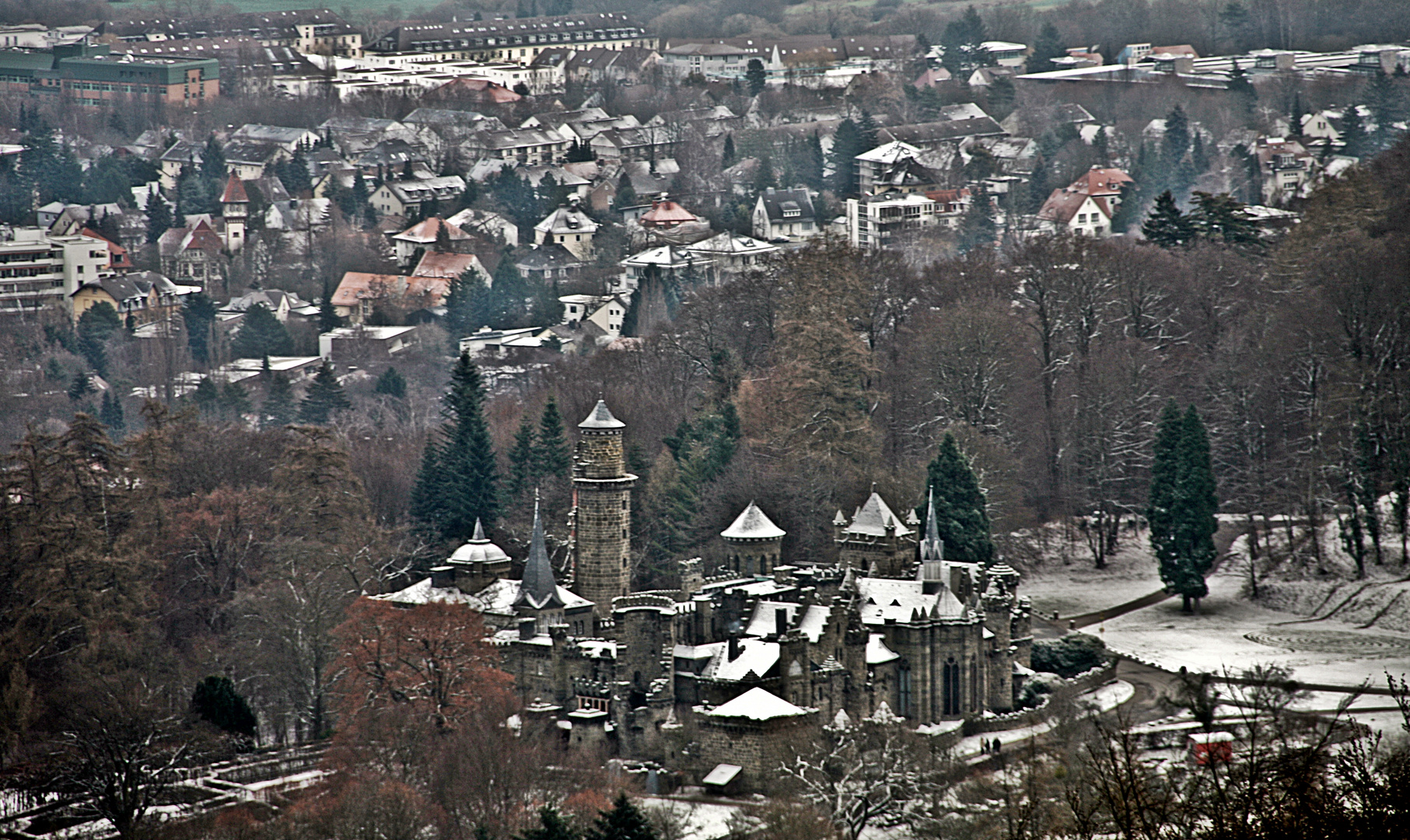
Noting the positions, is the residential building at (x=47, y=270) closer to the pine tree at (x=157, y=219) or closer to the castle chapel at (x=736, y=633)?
the pine tree at (x=157, y=219)

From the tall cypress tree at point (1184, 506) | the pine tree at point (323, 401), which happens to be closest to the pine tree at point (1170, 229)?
the tall cypress tree at point (1184, 506)

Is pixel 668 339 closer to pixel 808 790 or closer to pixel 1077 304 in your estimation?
pixel 1077 304

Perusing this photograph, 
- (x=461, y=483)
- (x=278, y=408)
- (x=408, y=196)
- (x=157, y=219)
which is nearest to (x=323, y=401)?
(x=278, y=408)

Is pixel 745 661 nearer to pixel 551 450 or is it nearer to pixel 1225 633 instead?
pixel 1225 633

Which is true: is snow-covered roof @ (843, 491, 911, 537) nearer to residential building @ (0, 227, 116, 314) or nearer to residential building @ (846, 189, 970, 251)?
residential building @ (846, 189, 970, 251)

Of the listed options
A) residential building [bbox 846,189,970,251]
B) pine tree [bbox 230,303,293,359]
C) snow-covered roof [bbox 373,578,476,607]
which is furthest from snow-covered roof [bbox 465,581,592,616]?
residential building [bbox 846,189,970,251]

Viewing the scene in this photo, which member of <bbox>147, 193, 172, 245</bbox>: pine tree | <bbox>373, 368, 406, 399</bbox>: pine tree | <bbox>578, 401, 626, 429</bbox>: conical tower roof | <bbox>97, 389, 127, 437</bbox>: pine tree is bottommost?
<bbox>97, 389, 127, 437</bbox>: pine tree
